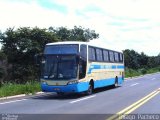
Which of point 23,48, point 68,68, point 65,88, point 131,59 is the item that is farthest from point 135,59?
point 65,88

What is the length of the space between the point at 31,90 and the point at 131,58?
85446 millimetres

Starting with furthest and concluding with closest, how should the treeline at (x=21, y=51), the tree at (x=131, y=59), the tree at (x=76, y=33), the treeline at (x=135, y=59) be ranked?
the treeline at (x=135, y=59) < the tree at (x=131, y=59) < the tree at (x=76, y=33) < the treeline at (x=21, y=51)

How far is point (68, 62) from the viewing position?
70.3 feet

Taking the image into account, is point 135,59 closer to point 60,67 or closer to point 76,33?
point 76,33

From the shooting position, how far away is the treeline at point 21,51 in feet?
145

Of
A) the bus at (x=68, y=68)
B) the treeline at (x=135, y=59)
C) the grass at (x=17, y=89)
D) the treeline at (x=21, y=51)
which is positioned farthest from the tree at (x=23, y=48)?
the treeline at (x=135, y=59)

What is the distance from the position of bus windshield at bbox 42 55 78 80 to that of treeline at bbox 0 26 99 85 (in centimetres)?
2168

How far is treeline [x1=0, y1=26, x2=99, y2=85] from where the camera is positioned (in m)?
44.1

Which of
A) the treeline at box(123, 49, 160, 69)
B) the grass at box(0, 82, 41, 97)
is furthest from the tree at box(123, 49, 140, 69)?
the grass at box(0, 82, 41, 97)

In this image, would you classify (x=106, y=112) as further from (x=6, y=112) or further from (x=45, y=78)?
(x=45, y=78)

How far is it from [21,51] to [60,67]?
83.7ft

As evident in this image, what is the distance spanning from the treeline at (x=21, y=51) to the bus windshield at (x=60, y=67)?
21678 millimetres

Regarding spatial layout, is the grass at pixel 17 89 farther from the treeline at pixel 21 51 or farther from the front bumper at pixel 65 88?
the treeline at pixel 21 51

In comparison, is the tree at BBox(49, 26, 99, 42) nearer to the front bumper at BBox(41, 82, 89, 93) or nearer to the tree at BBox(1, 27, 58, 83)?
the tree at BBox(1, 27, 58, 83)
